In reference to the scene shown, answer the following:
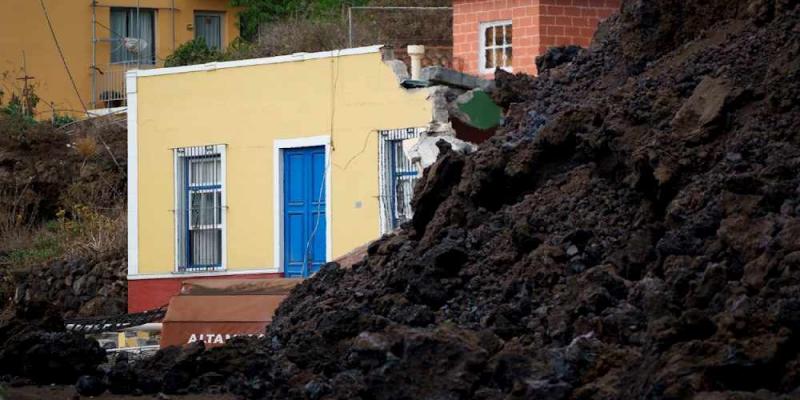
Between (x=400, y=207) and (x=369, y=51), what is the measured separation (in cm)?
212

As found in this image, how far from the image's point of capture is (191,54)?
33.2 metres

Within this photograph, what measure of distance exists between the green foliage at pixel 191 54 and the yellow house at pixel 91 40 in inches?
91.6

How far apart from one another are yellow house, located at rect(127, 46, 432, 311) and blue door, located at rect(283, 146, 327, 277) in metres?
0.01

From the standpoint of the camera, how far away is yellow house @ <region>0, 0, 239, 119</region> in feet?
114

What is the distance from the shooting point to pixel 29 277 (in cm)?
2608

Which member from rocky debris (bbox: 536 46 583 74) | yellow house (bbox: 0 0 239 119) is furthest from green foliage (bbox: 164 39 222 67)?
rocky debris (bbox: 536 46 583 74)

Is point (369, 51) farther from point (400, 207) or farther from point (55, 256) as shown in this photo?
point (55, 256)

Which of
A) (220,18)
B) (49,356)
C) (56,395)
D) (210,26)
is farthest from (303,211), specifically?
(220,18)

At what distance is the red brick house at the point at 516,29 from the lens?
2167cm

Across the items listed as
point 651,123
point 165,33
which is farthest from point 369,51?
point 165,33

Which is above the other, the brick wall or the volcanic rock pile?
the brick wall

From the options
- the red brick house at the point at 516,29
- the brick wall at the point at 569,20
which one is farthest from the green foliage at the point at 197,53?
the brick wall at the point at 569,20

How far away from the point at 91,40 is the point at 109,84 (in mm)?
1060

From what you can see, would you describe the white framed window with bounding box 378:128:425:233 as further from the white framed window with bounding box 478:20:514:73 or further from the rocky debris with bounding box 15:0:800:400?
the rocky debris with bounding box 15:0:800:400
